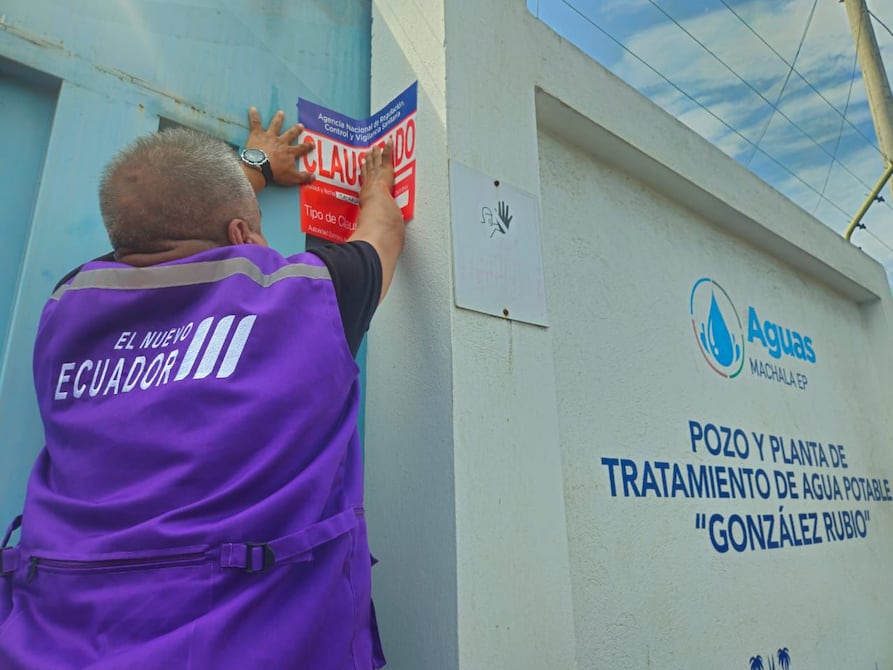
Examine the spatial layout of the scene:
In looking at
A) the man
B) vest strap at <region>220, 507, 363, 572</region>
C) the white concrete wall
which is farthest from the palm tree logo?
vest strap at <region>220, 507, 363, 572</region>

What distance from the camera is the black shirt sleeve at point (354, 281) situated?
3.73 feet

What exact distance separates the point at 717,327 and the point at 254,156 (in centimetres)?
202

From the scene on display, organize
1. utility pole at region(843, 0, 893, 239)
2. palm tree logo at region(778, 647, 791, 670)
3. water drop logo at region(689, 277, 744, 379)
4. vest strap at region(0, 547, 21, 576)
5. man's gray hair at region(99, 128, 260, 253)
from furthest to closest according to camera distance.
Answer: utility pole at region(843, 0, 893, 239)
water drop logo at region(689, 277, 744, 379)
palm tree logo at region(778, 647, 791, 670)
man's gray hair at region(99, 128, 260, 253)
vest strap at region(0, 547, 21, 576)

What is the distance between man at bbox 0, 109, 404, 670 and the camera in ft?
2.68

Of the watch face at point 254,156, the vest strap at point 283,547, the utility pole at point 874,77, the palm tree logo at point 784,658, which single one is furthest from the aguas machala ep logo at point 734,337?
the utility pole at point 874,77

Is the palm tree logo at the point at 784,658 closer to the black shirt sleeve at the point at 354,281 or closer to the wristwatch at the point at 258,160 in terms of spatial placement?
the black shirt sleeve at the point at 354,281

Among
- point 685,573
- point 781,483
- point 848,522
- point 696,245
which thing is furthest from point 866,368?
point 685,573

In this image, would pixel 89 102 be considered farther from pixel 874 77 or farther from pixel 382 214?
pixel 874 77

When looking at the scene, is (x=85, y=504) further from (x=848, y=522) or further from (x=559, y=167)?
(x=848, y=522)

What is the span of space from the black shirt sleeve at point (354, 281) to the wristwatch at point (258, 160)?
0.42 metres

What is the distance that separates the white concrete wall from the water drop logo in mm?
60

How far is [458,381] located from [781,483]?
6.67 feet

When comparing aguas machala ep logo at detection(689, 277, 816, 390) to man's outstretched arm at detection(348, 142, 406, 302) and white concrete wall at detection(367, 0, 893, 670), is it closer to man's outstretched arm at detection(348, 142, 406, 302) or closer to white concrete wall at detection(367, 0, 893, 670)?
white concrete wall at detection(367, 0, 893, 670)

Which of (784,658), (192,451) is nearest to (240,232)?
(192,451)
